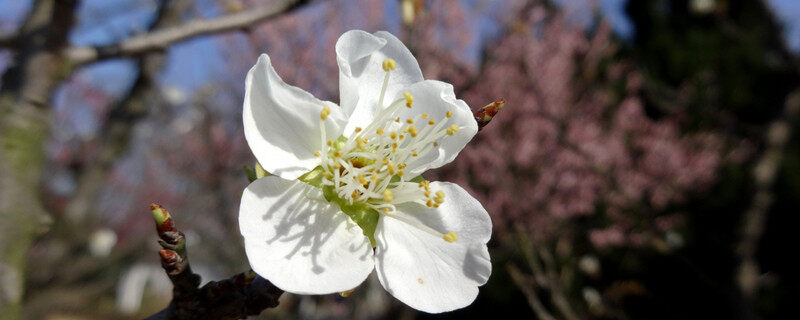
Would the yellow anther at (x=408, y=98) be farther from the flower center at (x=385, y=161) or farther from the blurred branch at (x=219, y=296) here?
the blurred branch at (x=219, y=296)

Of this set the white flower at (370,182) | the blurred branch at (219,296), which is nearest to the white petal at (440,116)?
the white flower at (370,182)

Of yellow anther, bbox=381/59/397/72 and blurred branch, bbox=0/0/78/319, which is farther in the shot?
blurred branch, bbox=0/0/78/319

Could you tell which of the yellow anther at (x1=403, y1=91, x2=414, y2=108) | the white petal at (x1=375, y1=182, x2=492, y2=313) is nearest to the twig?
the white petal at (x1=375, y1=182, x2=492, y2=313)

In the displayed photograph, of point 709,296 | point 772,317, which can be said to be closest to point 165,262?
point 709,296

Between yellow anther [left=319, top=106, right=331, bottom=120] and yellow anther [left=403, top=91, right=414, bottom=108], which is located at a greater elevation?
yellow anther [left=403, top=91, right=414, bottom=108]

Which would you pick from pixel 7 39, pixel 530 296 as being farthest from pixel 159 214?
pixel 530 296

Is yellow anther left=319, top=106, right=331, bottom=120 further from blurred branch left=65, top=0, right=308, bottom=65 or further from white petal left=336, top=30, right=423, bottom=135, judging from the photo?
blurred branch left=65, top=0, right=308, bottom=65

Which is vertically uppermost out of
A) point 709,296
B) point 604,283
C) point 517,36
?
point 517,36

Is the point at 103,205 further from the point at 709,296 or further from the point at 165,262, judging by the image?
the point at 165,262
